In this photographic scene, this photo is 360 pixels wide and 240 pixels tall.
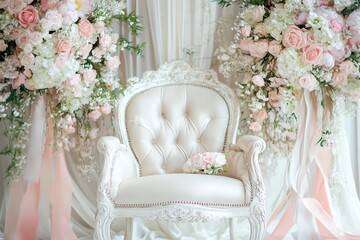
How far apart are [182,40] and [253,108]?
2.31 ft

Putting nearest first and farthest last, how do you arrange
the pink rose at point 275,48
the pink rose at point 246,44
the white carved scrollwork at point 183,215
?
the white carved scrollwork at point 183,215 < the pink rose at point 275,48 < the pink rose at point 246,44

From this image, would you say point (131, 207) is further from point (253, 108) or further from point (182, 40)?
point (182, 40)

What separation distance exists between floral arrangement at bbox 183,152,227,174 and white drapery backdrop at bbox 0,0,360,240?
62cm

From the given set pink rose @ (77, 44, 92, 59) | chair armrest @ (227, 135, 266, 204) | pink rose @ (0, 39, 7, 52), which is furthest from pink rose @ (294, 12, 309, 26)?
pink rose @ (0, 39, 7, 52)

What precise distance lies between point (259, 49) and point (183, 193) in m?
1.02

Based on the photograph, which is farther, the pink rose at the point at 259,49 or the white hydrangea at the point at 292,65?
the pink rose at the point at 259,49

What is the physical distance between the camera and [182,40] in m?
3.08

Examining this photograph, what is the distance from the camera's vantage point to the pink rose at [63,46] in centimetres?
244

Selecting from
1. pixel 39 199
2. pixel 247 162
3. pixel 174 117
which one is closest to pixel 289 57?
pixel 247 162

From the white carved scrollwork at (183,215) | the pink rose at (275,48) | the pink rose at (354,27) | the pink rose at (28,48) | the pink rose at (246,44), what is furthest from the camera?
the pink rose at (246,44)

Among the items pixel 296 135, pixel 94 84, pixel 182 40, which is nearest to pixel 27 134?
pixel 94 84

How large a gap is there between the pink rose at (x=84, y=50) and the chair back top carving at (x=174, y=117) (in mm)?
344

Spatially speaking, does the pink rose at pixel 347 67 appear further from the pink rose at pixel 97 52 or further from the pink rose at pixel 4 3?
the pink rose at pixel 4 3

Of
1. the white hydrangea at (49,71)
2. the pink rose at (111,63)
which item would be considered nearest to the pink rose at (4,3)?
the white hydrangea at (49,71)
